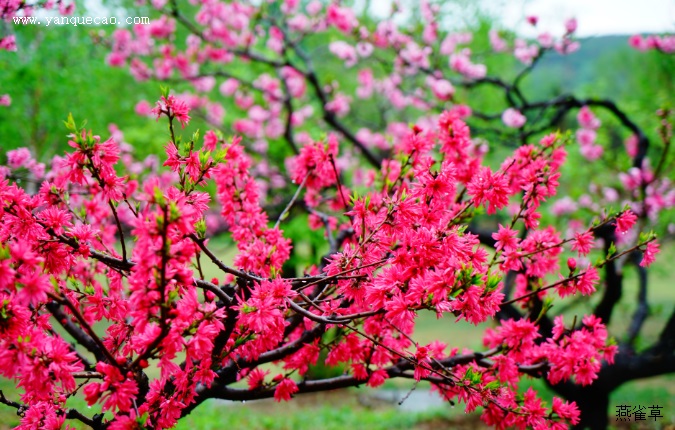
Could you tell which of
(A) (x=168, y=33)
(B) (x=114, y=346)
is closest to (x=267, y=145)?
(A) (x=168, y=33)

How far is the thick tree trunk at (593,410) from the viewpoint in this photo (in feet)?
15.6

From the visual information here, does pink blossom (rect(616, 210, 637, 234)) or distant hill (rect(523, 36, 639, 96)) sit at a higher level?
distant hill (rect(523, 36, 639, 96))

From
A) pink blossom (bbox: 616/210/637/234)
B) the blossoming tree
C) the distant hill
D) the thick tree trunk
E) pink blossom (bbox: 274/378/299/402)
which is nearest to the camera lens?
the blossoming tree

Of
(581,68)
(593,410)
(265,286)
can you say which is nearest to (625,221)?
(265,286)

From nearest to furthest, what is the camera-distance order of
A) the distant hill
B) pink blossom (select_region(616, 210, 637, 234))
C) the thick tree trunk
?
1. pink blossom (select_region(616, 210, 637, 234))
2. the thick tree trunk
3. the distant hill

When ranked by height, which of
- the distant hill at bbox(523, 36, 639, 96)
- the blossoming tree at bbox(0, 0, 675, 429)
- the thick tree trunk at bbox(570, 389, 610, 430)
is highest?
the distant hill at bbox(523, 36, 639, 96)

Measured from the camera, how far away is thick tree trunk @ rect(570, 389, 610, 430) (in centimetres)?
475

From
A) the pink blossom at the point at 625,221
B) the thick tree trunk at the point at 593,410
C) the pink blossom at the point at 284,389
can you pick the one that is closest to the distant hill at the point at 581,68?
the thick tree trunk at the point at 593,410

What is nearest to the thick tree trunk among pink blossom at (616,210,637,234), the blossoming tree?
the blossoming tree

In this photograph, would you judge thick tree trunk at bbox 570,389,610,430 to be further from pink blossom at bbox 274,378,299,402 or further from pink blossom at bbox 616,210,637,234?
pink blossom at bbox 274,378,299,402

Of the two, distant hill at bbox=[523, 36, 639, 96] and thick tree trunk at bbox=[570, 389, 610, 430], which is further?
distant hill at bbox=[523, 36, 639, 96]

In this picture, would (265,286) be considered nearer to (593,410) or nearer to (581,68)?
(593,410)

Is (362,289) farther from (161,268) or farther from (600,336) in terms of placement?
(600,336)

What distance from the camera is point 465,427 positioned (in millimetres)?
6859
